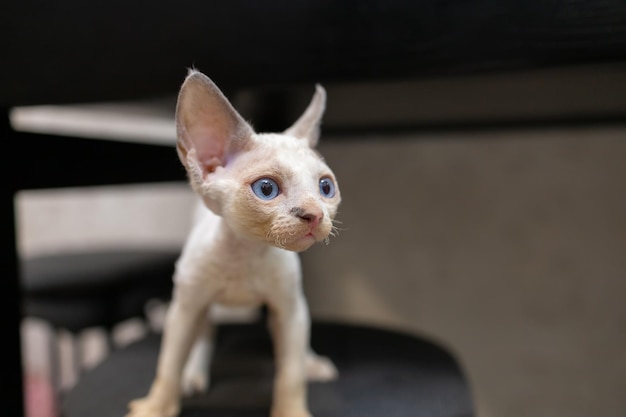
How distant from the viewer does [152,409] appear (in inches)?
18.4

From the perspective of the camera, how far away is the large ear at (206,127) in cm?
35

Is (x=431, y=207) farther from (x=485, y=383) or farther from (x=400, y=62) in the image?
(x=400, y=62)

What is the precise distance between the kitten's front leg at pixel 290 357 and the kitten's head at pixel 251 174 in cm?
12

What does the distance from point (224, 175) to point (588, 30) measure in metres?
0.30

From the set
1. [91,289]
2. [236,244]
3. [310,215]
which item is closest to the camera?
[310,215]

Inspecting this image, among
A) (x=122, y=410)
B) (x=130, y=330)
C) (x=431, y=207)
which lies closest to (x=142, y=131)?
(x=130, y=330)

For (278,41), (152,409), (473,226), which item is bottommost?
(152,409)

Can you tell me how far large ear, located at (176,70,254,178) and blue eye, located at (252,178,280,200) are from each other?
0.13ft

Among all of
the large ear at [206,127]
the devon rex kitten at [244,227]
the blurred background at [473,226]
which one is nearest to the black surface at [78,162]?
the blurred background at [473,226]

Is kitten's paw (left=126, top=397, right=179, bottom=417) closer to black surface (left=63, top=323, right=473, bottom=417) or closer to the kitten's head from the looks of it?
black surface (left=63, top=323, right=473, bottom=417)

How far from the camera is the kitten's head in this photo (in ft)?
1.12

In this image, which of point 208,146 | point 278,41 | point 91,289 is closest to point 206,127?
point 208,146

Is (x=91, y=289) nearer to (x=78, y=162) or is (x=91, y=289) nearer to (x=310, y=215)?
(x=78, y=162)

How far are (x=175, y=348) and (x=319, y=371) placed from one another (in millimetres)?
192
